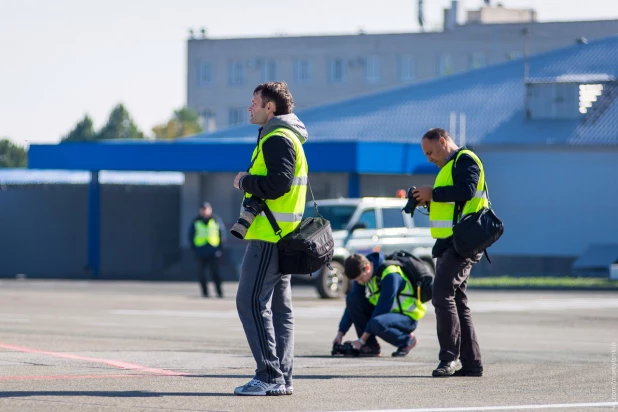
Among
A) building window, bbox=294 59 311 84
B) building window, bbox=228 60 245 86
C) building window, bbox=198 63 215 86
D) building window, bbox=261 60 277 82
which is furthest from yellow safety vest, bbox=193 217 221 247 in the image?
building window, bbox=198 63 215 86

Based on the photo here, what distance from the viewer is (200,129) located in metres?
107

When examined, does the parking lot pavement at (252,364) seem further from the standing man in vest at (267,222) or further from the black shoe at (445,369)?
the standing man in vest at (267,222)

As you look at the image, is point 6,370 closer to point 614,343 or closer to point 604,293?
point 614,343

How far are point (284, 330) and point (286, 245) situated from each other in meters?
0.58

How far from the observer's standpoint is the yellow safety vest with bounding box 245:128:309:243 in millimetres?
8797

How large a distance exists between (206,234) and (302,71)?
74191 mm

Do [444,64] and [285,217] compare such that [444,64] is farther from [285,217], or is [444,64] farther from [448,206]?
[285,217]

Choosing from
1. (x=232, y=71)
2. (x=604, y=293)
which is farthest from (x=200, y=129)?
(x=604, y=293)

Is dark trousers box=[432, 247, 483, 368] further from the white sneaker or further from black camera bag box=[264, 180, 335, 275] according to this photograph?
the white sneaker

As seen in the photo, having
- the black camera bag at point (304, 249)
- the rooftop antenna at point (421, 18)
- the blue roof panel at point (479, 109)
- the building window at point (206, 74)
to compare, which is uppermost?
the rooftop antenna at point (421, 18)

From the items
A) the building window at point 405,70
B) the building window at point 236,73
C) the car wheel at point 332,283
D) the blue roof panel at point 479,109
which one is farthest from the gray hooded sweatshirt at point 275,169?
the building window at point 236,73

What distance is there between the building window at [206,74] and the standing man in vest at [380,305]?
3562 inches

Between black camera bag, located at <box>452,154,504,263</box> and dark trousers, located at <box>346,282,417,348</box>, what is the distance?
2416 millimetres

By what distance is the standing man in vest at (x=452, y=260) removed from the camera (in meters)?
10.4
